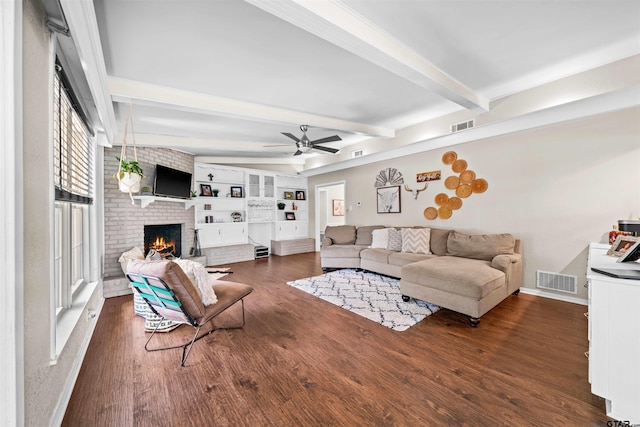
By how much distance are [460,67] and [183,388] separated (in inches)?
156

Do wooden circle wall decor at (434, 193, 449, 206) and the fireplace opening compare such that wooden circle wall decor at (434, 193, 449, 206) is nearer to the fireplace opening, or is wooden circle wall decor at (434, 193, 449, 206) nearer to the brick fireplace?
the fireplace opening

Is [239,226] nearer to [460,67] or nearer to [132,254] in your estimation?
[132,254]

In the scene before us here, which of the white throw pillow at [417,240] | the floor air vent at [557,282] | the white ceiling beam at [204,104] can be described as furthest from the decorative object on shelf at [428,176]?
the floor air vent at [557,282]

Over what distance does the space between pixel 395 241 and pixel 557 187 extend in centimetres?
246

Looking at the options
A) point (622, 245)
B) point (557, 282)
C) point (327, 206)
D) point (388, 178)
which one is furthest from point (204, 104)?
point (327, 206)

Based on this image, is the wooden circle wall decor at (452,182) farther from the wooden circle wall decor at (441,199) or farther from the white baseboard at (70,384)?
the white baseboard at (70,384)

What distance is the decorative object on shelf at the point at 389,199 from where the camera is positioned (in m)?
5.51

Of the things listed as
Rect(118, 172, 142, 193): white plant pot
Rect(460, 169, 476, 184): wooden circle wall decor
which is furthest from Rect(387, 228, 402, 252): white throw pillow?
Rect(118, 172, 142, 193): white plant pot

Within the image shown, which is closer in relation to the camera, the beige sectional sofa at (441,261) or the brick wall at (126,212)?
the beige sectional sofa at (441,261)

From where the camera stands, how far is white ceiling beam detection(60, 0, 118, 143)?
1.43 meters

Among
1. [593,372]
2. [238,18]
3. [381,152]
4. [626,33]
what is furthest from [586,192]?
[238,18]

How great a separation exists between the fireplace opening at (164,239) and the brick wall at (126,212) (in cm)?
24

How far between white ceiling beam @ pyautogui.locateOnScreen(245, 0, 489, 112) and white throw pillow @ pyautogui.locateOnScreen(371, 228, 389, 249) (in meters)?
2.83

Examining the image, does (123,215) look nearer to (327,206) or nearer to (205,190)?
(205,190)
